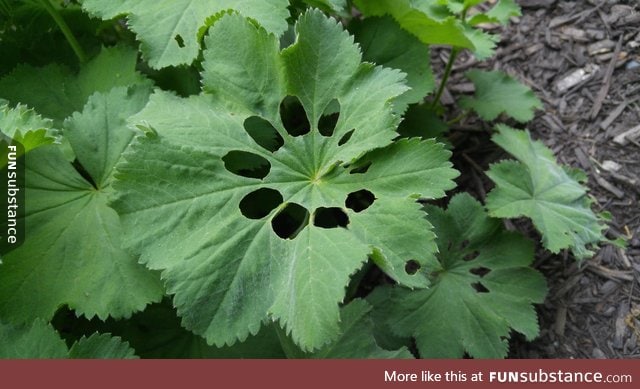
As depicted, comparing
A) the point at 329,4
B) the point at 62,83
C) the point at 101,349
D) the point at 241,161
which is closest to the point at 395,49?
the point at 329,4

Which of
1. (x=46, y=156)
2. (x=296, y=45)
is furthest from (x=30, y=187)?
(x=296, y=45)

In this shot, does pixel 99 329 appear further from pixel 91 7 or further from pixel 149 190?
pixel 91 7

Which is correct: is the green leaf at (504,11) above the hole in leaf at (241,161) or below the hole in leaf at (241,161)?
above

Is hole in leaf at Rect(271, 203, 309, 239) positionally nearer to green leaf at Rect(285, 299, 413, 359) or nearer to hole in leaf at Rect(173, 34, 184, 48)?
green leaf at Rect(285, 299, 413, 359)

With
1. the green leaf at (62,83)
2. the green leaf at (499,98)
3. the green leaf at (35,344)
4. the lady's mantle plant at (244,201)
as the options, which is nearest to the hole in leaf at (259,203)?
the lady's mantle plant at (244,201)

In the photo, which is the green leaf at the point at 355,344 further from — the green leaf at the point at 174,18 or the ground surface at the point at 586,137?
the green leaf at the point at 174,18

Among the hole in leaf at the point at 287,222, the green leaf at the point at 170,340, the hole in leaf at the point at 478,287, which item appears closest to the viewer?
the green leaf at the point at 170,340
